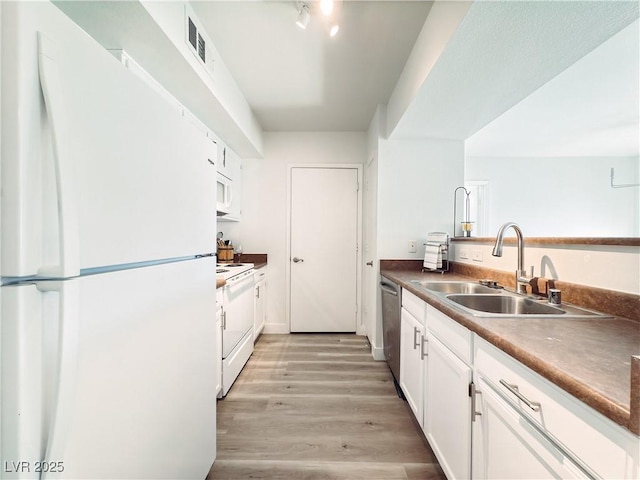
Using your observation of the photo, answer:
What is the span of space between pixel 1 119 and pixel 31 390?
0.49 meters

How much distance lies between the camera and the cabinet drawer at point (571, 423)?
509 mm

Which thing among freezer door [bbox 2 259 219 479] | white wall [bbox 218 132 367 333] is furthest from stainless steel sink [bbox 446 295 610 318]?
white wall [bbox 218 132 367 333]

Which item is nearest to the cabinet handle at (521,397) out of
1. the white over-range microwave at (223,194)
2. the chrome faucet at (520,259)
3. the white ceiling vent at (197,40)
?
the chrome faucet at (520,259)

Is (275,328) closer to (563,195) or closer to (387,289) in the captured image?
(387,289)

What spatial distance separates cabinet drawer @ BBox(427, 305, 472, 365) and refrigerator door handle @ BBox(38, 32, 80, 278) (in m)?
1.23

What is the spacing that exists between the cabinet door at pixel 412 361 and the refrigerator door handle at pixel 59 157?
1.55m

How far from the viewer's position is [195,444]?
3.65 feet

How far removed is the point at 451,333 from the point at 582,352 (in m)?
0.51

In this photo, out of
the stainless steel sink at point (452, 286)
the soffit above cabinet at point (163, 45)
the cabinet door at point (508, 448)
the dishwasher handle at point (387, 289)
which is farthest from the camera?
the dishwasher handle at point (387, 289)

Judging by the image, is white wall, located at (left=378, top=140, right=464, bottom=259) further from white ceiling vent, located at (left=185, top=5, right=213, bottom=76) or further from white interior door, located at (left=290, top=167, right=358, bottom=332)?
white ceiling vent, located at (left=185, top=5, right=213, bottom=76)

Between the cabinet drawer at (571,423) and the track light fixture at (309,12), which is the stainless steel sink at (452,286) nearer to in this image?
the cabinet drawer at (571,423)

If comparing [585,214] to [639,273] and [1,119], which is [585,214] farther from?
[1,119]

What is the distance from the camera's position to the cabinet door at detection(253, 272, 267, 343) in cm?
289

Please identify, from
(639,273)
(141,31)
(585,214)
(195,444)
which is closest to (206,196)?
(141,31)
